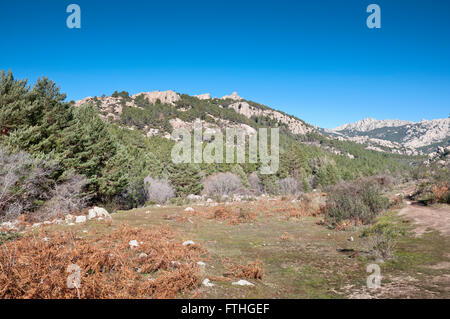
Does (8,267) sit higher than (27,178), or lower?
lower

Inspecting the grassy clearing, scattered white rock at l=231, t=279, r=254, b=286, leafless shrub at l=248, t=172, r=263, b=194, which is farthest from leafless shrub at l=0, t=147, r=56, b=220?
leafless shrub at l=248, t=172, r=263, b=194

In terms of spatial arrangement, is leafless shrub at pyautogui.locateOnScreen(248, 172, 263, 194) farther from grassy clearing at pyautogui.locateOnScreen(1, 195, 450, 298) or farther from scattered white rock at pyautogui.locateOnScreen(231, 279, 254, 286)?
scattered white rock at pyautogui.locateOnScreen(231, 279, 254, 286)

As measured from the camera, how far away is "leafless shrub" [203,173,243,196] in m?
40.9

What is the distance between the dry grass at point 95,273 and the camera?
11.6 feet

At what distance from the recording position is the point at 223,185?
41.4 meters

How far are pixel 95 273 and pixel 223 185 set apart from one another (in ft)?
122

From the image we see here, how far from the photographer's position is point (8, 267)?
12.8 ft

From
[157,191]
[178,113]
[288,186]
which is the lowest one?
[288,186]

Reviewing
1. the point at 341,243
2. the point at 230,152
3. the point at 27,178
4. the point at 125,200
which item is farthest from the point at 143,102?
the point at 341,243

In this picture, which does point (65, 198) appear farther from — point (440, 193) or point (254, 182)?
point (254, 182)

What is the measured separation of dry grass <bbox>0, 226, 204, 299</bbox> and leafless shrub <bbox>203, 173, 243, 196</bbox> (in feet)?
114

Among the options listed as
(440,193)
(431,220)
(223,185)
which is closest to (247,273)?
(431,220)
